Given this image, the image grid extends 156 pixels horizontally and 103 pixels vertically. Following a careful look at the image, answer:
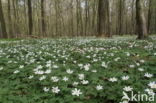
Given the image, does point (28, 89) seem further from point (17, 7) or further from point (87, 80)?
point (17, 7)

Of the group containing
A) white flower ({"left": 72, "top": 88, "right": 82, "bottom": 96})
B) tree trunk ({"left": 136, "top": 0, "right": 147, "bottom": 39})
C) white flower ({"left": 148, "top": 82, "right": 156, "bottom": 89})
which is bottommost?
white flower ({"left": 72, "top": 88, "right": 82, "bottom": 96})

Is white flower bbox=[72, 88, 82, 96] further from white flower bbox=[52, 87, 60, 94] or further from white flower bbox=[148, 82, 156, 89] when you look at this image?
white flower bbox=[148, 82, 156, 89]

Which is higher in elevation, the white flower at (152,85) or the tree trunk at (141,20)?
the tree trunk at (141,20)

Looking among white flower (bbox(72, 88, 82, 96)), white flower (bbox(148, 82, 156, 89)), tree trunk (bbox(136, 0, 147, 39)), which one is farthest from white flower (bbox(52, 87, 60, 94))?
tree trunk (bbox(136, 0, 147, 39))

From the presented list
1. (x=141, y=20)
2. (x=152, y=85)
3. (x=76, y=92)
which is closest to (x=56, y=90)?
(x=76, y=92)

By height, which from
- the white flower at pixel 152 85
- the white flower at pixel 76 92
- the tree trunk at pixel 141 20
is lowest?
the white flower at pixel 76 92

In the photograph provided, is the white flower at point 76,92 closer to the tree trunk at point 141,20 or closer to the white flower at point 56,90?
the white flower at point 56,90

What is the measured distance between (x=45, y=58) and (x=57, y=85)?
259 cm

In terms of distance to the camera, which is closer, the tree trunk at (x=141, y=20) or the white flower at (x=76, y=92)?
the white flower at (x=76, y=92)

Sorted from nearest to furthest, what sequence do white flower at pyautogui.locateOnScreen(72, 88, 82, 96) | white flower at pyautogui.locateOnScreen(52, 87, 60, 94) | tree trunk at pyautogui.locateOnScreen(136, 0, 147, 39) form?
white flower at pyautogui.locateOnScreen(72, 88, 82, 96) < white flower at pyautogui.locateOnScreen(52, 87, 60, 94) < tree trunk at pyautogui.locateOnScreen(136, 0, 147, 39)

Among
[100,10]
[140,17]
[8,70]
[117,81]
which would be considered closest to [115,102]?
[117,81]

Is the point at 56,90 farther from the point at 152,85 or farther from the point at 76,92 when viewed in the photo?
the point at 152,85

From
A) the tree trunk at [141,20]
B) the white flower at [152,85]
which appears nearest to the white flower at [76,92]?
the white flower at [152,85]

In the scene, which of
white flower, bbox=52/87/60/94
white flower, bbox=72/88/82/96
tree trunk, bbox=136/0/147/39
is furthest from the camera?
tree trunk, bbox=136/0/147/39
